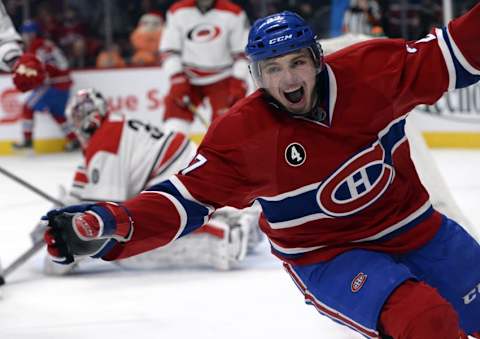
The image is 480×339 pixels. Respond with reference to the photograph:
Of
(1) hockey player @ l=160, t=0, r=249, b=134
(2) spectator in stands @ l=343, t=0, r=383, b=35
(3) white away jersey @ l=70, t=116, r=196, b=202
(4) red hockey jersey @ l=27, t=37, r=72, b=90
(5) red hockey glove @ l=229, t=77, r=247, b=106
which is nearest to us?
(3) white away jersey @ l=70, t=116, r=196, b=202

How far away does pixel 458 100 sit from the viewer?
7758 millimetres

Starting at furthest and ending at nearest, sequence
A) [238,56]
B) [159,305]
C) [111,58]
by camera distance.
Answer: [111,58] → [238,56] → [159,305]

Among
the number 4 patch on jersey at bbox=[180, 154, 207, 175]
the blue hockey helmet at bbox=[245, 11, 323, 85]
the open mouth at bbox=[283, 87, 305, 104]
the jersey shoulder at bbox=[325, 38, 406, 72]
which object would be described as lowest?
the number 4 patch on jersey at bbox=[180, 154, 207, 175]

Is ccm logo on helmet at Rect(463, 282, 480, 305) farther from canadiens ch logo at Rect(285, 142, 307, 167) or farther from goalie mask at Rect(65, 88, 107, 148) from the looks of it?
goalie mask at Rect(65, 88, 107, 148)

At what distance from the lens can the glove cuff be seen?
6.85ft

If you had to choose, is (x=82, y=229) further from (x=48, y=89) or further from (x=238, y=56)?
(x=48, y=89)

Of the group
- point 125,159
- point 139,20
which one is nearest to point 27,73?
point 125,159

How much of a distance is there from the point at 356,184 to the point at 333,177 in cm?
6

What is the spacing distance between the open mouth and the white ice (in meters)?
1.06

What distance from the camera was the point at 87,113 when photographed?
4.16 metres

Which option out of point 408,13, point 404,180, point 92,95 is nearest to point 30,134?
point 408,13

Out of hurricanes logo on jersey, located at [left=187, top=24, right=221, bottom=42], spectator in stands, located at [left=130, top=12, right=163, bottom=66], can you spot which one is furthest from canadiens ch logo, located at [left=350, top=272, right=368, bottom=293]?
spectator in stands, located at [left=130, top=12, right=163, bottom=66]

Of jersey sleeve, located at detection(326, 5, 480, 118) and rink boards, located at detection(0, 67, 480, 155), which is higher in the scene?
jersey sleeve, located at detection(326, 5, 480, 118)

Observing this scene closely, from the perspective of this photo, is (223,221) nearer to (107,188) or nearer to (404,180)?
(107,188)
